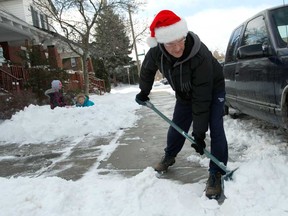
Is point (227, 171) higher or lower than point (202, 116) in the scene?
lower

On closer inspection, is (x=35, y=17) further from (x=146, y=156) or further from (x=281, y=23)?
(x=281, y=23)

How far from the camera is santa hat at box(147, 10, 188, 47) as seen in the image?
129 inches

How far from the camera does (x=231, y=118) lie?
7.64m

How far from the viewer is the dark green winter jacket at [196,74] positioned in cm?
331

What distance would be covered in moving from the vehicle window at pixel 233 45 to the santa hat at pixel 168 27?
292cm

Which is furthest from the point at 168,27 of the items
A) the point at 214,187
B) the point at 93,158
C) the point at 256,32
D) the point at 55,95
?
the point at 55,95

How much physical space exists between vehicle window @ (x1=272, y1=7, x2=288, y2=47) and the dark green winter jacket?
1252mm

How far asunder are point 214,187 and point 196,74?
3.43 ft

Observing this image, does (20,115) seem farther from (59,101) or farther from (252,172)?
(252,172)

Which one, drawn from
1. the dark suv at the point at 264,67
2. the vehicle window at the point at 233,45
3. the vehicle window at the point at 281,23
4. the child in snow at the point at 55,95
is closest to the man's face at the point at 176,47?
the dark suv at the point at 264,67

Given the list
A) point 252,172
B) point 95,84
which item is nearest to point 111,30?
point 95,84

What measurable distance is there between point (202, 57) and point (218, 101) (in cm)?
54

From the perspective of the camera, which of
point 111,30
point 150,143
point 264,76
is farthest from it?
point 111,30

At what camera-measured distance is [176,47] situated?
10.8ft
